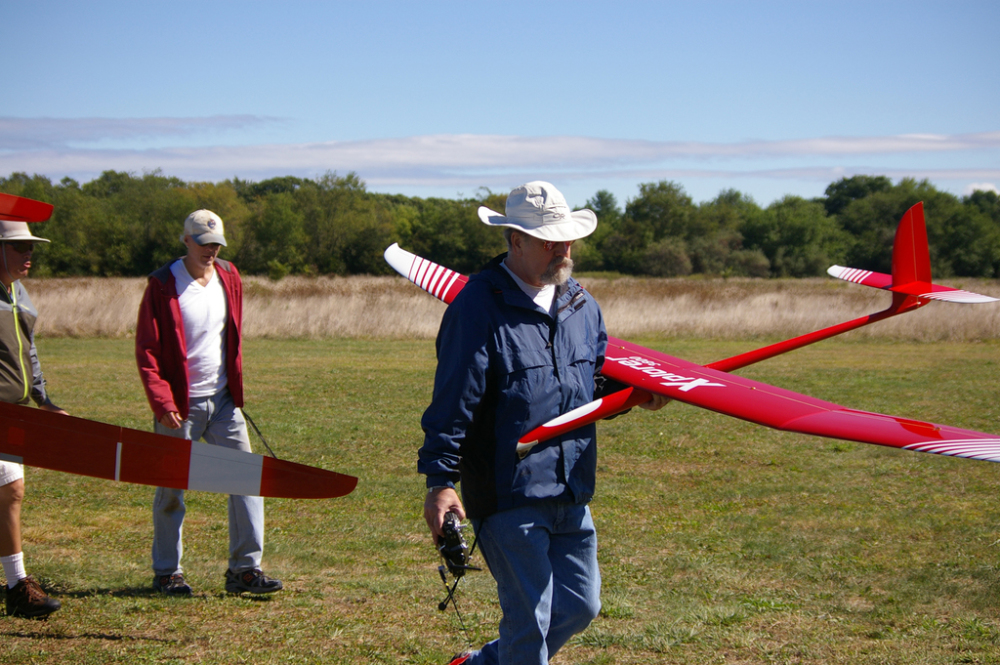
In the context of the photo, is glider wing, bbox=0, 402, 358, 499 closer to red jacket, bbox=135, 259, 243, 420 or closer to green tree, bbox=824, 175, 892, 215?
red jacket, bbox=135, 259, 243, 420

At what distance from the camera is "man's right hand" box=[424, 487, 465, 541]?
230cm

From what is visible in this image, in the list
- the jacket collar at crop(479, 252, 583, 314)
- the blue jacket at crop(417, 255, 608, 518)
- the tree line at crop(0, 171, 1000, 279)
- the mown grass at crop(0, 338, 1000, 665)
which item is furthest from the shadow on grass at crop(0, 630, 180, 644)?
the tree line at crop(0, 171, 1000, 279)

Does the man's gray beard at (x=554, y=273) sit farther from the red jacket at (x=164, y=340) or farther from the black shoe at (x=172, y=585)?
the black shoe at (x=172, y=585)

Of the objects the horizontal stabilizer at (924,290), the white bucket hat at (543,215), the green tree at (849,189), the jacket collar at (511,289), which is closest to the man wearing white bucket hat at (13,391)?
the jacket collar at (511,289)

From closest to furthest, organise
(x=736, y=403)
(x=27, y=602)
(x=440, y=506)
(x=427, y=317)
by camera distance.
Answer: (x=440, y=506) < (x=736, y=403) < (x=27, y=602) < (x=427, y=317)

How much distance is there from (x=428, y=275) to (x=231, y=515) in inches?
63.6

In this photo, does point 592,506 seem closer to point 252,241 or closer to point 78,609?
point 78,609

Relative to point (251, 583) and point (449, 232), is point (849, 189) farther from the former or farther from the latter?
point (251, 583)

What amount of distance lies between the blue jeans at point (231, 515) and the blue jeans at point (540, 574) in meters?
1.92

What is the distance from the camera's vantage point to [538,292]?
251 cm

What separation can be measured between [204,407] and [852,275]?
453 cm

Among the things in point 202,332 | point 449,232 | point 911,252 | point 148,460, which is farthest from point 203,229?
point 449,232

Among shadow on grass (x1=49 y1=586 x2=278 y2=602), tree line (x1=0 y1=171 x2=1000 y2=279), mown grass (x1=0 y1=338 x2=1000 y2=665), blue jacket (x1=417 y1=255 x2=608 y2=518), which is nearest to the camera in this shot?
blue jacket (x1=417 y1=255 x2=608 y2=518)

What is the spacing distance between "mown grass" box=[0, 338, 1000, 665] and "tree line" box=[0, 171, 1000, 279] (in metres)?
21.2
